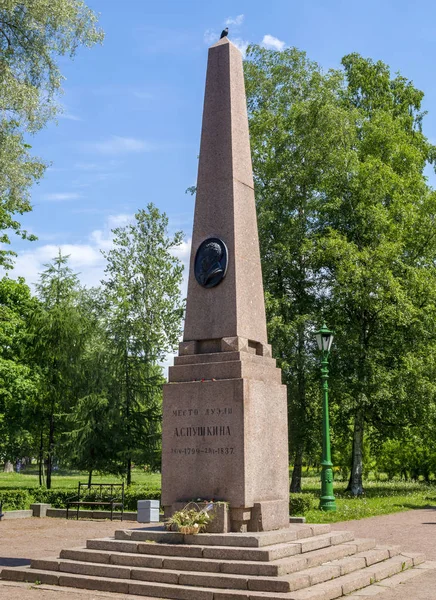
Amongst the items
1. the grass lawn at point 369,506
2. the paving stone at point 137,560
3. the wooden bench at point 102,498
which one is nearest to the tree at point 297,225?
the grass lawn at point 369,506

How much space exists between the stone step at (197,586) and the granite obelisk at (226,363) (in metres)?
1.53

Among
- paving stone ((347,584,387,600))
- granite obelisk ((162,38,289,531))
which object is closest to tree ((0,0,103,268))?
granite obelisk ((162,38,289,531))

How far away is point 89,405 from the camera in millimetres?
26375

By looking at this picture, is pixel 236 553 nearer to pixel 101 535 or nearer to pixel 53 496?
pixel 101 535

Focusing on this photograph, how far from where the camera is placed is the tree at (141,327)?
27234mm

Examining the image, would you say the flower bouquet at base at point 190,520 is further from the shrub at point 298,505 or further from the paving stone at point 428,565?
the shrub at point 298,505

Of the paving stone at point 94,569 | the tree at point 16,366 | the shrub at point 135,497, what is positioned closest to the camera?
the paving stone at point 94,569

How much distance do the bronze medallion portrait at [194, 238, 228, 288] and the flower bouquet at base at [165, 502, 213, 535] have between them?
3350 millimetres

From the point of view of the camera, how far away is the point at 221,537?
29.1 feet

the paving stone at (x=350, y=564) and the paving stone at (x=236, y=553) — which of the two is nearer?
the paving stone at (x=236, y=553)

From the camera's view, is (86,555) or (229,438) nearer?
(86,555)

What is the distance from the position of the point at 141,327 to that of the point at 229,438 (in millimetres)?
23414

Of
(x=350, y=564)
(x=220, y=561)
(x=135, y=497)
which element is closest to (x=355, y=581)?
(x=350, y=564)

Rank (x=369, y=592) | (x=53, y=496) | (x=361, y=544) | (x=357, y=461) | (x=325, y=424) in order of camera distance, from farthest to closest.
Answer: (x=357, y=461) < (x=53, y=496) < (x=325, y=424) < (x=361, y=544) < (x=369, y=592)
